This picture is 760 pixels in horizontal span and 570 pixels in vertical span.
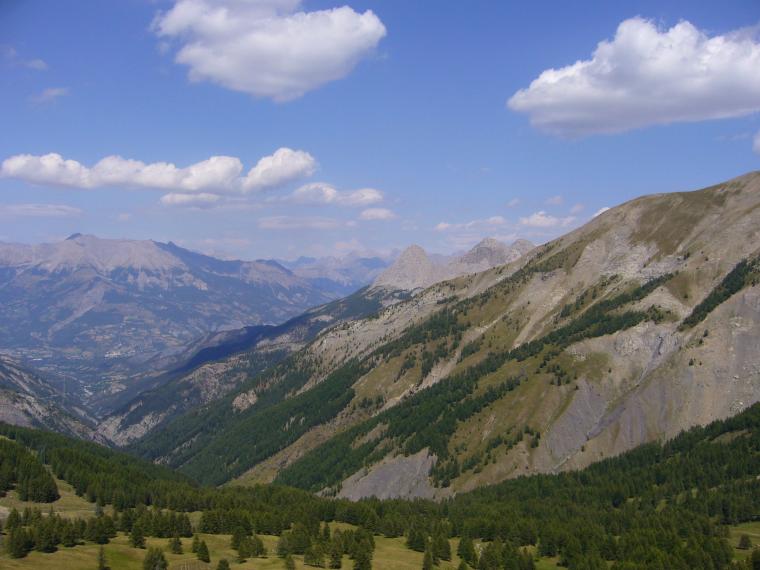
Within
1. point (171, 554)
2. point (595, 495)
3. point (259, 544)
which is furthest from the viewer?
point (595, 495)

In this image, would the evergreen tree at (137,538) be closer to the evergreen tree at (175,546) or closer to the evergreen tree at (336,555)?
the evergreen tree at (175,546)

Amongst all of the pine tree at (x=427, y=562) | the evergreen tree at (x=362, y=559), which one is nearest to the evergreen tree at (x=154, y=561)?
the evergreen tree at (x=362, y=559)

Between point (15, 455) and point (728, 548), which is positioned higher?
point (15, 455)

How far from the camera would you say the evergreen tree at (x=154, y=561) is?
98.2 meters

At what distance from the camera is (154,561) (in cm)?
9906

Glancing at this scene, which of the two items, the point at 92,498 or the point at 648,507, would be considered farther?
the point at 648,507

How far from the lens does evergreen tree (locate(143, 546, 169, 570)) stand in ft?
322

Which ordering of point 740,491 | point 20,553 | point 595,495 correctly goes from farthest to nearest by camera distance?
1. point 595,495
2. point 740,491
3. point 20,553

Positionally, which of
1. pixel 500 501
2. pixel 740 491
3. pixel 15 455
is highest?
pixel 15 455

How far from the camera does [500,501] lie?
645 feet

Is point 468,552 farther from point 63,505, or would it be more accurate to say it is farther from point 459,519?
point 63,505

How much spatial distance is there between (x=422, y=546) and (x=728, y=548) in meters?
61.8

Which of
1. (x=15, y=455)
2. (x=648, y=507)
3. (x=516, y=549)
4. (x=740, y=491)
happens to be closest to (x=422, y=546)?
(x=516, y=549)

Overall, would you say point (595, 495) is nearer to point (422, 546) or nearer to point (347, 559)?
point (422, 546)
